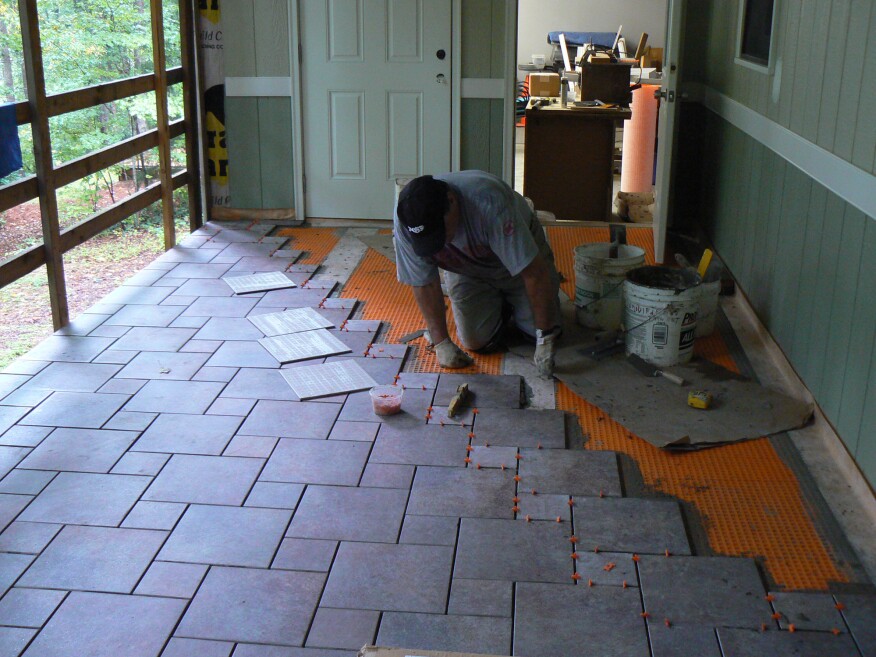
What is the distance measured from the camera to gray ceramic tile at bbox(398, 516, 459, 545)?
2.65 metres

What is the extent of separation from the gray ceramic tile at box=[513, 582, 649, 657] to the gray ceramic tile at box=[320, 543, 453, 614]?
0.23 meters

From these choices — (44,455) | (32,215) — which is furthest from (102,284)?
(44,455)

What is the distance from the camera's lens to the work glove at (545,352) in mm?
3816

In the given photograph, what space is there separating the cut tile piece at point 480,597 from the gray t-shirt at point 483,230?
1490mm

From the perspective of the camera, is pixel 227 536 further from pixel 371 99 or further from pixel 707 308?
pixel 371 99

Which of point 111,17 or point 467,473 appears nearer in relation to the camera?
point 467,473

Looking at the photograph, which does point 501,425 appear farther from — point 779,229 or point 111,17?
point 111,17

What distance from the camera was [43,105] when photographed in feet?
13.4

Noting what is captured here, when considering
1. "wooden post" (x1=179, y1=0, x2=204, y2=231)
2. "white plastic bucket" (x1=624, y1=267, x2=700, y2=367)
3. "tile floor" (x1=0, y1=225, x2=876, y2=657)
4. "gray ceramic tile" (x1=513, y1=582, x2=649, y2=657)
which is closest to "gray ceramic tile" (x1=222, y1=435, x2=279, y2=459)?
"tile floor" (x1=0, y1=225, x2=876, y2=657)

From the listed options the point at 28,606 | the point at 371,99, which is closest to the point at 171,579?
the point at 28,606

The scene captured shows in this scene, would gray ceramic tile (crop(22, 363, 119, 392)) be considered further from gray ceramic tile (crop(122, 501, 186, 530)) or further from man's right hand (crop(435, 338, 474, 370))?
man's right hand (crop(435, 338, 474, 370))

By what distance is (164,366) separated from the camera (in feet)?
12.9

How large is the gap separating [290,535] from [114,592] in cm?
51

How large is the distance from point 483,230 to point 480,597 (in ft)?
5.43
